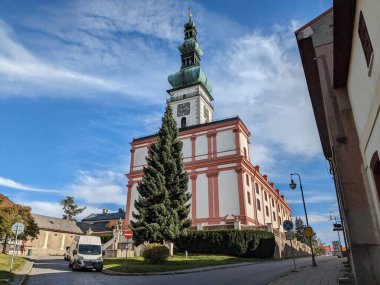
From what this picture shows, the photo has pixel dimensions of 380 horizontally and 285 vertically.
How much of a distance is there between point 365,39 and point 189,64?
54118 millimetres

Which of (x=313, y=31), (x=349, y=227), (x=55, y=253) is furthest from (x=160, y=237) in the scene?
(x=55, y=253)

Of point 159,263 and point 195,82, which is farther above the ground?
point 195,82

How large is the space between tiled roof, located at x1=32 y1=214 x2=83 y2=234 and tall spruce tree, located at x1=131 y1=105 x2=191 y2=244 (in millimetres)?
36305

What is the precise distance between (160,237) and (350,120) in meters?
16.7

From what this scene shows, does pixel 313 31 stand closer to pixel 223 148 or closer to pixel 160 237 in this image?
pixel 160 237

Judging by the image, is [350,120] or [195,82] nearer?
[350,120]

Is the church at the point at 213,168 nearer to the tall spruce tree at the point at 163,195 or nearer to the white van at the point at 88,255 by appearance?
the tall spruce tree at the point at 163,195

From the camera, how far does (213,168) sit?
41.3 m

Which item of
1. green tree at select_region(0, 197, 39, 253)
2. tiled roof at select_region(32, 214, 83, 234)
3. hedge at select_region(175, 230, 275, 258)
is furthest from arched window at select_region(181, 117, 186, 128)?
tiled roof at select_region(32, 214, 83, 234)

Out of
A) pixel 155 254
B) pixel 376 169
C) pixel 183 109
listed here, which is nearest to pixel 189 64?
pixel 183 109

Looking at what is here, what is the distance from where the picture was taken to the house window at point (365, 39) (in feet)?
22.7

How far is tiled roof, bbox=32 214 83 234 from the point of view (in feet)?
176

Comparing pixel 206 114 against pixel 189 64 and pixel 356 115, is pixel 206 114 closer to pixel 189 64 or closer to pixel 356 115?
pixel 189 64

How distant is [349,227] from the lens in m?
10.0
